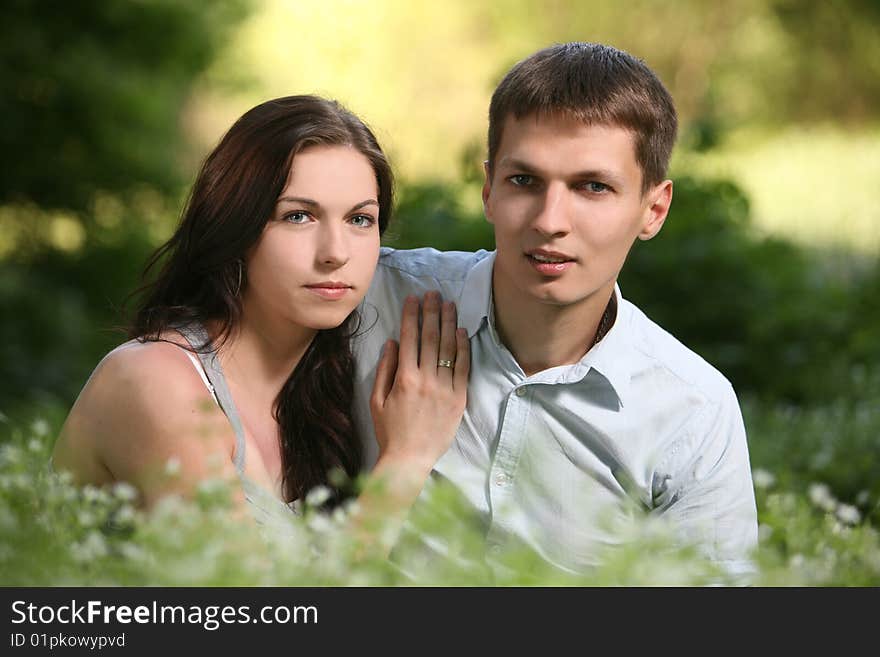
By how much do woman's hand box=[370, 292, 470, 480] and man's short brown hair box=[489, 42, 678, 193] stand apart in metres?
0.44

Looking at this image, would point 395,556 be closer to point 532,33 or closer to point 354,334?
point 354,334

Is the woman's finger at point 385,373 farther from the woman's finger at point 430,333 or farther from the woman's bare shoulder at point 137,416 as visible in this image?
the woman's bare shoulder at point 137,416

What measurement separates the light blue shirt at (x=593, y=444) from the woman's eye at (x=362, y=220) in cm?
34

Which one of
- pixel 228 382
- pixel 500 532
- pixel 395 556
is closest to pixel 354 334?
pixel 228 382

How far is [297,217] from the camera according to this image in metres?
2.57

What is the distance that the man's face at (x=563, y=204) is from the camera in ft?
8.25

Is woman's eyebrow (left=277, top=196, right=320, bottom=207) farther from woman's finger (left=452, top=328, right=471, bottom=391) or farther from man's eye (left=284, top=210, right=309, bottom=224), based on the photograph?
woman's finger (left=452, top=328, right=471, bottom=391)

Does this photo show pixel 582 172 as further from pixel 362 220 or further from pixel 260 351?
pixel 260 351

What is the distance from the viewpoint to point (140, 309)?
2.81 metres

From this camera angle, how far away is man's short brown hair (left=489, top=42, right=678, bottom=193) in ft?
8.47

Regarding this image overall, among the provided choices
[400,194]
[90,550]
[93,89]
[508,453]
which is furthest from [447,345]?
[93,89]

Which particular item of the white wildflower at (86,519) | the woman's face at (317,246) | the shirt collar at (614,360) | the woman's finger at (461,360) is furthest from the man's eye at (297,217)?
the white wildflower at (86,519)

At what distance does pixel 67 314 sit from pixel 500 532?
20.9 feet

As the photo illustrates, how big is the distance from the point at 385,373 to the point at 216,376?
410 mm
